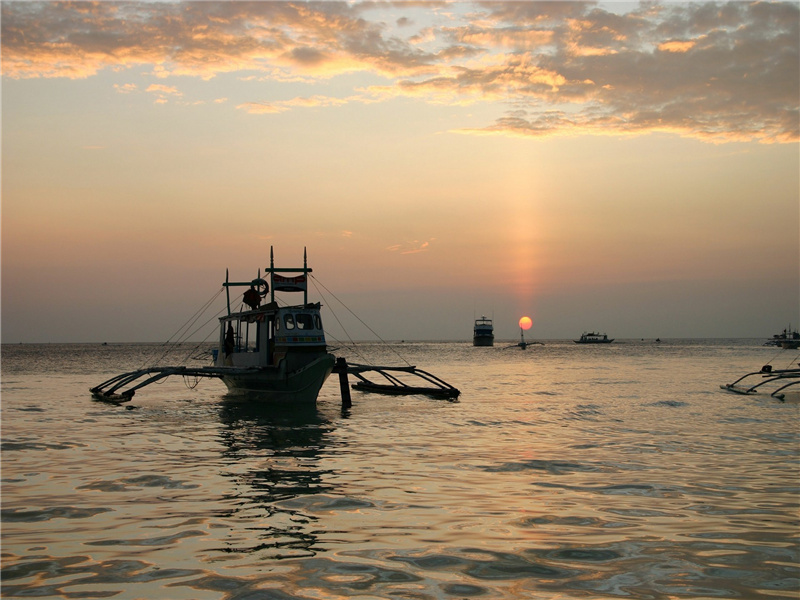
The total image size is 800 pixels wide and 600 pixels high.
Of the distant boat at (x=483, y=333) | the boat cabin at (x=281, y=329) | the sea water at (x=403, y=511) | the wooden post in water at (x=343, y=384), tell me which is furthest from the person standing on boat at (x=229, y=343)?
the distant boat at (x=483, y=333)

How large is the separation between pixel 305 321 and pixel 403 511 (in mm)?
18892

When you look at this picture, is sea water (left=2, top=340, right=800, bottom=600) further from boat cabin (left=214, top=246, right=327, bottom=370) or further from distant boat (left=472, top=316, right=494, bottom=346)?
distant boat (left=472, top=316, right=494, bottom=346)

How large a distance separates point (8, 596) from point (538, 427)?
678 inches

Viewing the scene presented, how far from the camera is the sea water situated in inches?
290

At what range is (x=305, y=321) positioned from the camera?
28688 mm

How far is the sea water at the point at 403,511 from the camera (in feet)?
24.2

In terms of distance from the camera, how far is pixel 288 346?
28.2 metres

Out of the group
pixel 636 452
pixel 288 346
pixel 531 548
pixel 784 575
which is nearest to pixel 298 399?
pixel 288 346

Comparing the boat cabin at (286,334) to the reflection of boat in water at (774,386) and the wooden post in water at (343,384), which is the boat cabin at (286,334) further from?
the reflection of boat in water at (774,386)

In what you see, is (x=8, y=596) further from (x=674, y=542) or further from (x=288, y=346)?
(x=288, y=346)

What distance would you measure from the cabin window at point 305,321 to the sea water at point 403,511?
6.96 metres

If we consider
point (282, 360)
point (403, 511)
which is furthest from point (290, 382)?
point (403, 511)

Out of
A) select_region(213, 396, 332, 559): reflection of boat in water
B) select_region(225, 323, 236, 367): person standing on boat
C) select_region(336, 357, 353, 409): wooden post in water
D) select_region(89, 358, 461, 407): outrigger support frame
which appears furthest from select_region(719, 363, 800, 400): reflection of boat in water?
select_region(225, 323, 236, 367): person standing on boat

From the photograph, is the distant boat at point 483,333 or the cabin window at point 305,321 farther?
the distant boat at point 483,333
